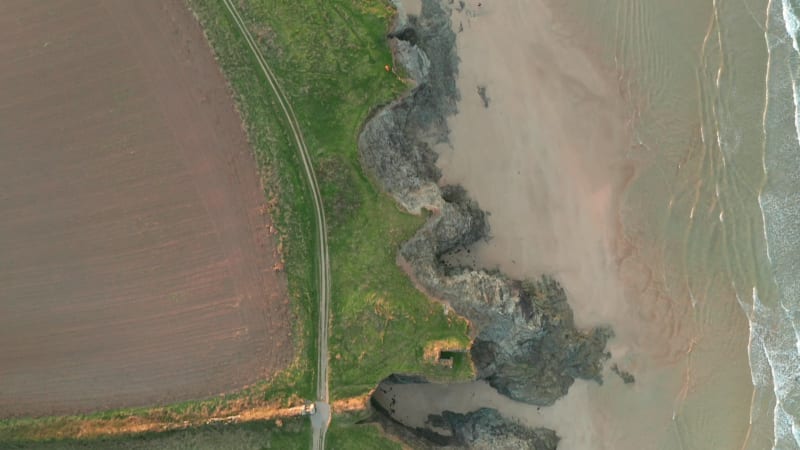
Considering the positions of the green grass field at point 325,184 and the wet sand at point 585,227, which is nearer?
the green grass field at point 325,184

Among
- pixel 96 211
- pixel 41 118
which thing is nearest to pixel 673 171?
pixel 96 211

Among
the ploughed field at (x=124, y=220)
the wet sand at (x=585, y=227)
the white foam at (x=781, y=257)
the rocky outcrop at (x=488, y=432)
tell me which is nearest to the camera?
the ploughed field at (x=124, y=220)

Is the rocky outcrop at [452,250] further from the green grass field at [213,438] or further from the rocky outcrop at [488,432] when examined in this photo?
the green grass field at [213,438]

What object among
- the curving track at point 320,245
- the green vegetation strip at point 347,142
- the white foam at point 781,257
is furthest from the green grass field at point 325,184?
the white foam at point 781,257

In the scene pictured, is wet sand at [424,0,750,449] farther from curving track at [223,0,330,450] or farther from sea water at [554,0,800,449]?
curving track at [223,0,330,450]

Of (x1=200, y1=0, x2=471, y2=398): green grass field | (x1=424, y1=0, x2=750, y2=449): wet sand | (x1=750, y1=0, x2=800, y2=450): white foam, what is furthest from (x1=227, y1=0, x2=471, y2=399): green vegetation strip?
(x1=750, y1=0, x2=800, y2=450): white foam

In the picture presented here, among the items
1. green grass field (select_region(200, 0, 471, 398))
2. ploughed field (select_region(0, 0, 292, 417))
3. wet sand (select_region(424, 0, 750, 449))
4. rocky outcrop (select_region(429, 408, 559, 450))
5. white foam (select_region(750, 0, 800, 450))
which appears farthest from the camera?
wet sand (select_region(424, 0, 750, 449))

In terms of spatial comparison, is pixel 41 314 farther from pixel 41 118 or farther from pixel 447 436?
pixel 447 436

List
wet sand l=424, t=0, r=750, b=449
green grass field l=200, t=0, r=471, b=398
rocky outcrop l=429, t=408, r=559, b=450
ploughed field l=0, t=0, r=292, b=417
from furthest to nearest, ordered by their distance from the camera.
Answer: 1. wet sand l=424, t=0, r=750, b=449
2. rocky outcrop l=429, t=408, r=559, b=450
3. ploughed field l=0, t=0, r=292, b=417
4. green grass field l=200, t=0, r=471, b=398
